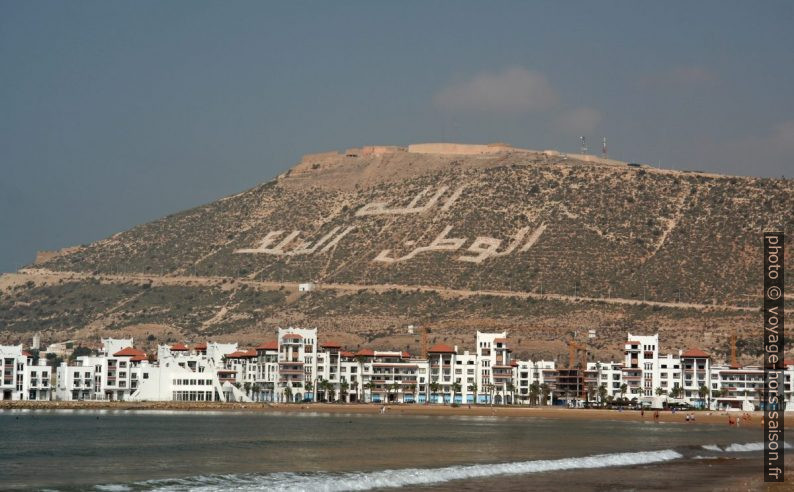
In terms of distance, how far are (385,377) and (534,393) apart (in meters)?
16.5

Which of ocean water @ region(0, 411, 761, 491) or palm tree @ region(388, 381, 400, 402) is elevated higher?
palm tree @ region(388, 381, 400, 402)

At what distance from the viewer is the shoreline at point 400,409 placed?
125 metres

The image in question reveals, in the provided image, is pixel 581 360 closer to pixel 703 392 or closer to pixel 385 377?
pixel 703 392

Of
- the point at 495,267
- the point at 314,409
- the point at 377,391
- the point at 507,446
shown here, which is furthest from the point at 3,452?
the point at 495,267

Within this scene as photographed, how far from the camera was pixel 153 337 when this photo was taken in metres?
179

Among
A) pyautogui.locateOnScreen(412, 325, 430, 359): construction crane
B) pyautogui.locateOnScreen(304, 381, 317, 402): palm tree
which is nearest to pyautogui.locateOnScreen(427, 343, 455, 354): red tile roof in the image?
pyautogui.locateOnScreen(412, 325, 430, 359): construction crane

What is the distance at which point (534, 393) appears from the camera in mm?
144375

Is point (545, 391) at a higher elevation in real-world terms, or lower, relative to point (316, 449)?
higher

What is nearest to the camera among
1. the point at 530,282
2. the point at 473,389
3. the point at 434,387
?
the point at 434,387

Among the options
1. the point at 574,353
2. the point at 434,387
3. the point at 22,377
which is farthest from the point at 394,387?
the point at 22,377

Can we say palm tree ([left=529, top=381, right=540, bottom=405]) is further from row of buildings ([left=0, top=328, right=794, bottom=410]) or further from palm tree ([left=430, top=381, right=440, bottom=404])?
palm tree ([left=430, top=381, right=440, bottom=404])

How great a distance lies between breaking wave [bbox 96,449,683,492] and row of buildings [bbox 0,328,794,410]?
83150mm

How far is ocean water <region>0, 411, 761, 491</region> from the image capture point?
5434 cm

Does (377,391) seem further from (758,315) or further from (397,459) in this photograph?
(397,459)
